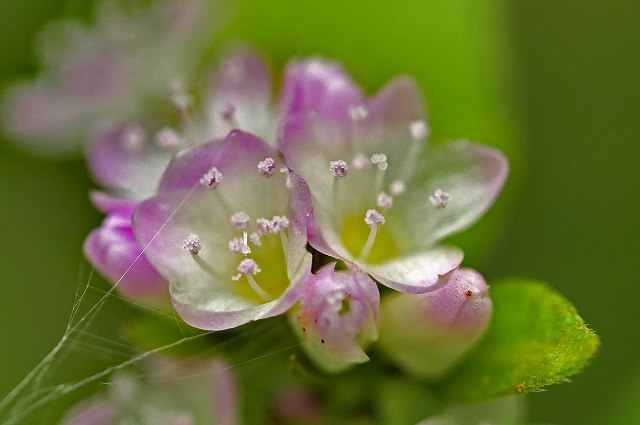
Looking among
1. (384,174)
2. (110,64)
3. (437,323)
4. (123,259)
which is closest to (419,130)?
(384,174)

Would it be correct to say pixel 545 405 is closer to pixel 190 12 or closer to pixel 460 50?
pixel 460 50

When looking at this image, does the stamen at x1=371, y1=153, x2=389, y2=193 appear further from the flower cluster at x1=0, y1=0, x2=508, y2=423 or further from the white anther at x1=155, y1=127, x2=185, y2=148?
the white anther at x1=155, y1=127, x2=185, y2=148

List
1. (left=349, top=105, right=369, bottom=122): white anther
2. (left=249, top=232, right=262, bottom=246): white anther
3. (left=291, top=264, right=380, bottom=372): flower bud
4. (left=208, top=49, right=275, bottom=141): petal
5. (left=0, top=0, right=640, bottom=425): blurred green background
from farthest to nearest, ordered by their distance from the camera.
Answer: (left=0, top=0, right=640, bottom=425): blurred green background
(left=208, top=49, right=275, bottom=141): petal
(left=349, top=105, right=369, bottom=122): white anther
(left=249, top=232, right=262, bottom=246): white anther
(left=291, top=264, right=380, bottom=372): flower bud

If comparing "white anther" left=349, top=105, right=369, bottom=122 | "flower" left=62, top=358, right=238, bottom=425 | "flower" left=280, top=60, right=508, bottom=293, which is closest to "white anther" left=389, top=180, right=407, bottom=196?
"flower" left=280, top=60, right=508, bottom=293

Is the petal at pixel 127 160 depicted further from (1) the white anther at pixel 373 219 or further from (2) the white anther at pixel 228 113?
(1) the white anther at pixel 373 219

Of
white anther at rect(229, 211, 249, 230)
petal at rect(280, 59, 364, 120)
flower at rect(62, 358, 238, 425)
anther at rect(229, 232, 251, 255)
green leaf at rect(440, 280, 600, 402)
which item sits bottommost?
flower at rect(62, 358, 238, 425)

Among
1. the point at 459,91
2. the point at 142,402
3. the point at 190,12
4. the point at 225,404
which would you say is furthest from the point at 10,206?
the point at 459,91

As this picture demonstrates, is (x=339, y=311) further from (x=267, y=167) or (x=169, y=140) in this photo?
(x=169, y=140)
